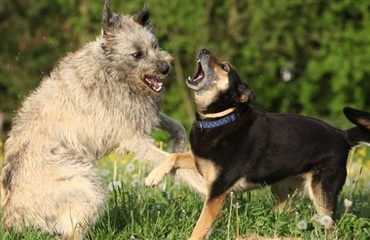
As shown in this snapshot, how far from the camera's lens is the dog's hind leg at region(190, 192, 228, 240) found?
6.02m

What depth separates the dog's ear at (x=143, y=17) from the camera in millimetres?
7316

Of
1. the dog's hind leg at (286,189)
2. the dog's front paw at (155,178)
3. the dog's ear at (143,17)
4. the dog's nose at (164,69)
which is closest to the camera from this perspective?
Answer: the dog's front paw at (155,178)

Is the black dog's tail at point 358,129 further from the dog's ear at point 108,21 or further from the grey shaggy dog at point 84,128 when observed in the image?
the dog's ear at point 108,21

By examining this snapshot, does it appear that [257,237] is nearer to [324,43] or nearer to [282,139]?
[282,139]

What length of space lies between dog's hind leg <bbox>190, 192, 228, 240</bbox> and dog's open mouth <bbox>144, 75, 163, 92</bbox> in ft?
4.32

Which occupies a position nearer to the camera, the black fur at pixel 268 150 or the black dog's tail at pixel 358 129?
the black fur at pixel 268 150

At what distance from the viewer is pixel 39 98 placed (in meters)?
6.85

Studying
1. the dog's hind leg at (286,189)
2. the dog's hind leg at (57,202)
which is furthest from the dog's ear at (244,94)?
the dog's hind leg at (57,202)

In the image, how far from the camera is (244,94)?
6.37 meters

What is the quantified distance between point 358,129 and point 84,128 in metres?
2.21

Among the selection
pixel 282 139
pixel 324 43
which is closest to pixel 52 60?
pixel 324 43

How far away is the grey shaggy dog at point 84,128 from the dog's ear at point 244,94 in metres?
0.80

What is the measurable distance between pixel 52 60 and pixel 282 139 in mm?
10922

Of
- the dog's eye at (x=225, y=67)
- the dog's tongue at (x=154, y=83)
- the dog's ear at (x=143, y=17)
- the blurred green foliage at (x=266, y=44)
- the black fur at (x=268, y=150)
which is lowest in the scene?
the blurred green foliage at (x=266, y=44)
